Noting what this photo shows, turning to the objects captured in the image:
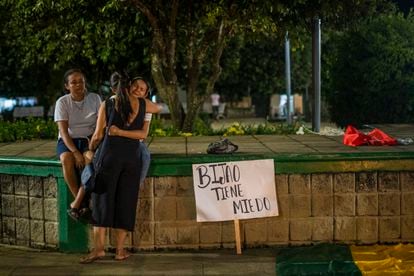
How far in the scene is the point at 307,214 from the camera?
6.39 metres

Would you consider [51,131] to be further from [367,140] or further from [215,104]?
[215,104]

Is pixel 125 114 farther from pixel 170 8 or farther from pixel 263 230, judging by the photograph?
pixel 170 8

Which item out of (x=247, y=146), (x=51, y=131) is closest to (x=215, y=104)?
(x=51, y=131)

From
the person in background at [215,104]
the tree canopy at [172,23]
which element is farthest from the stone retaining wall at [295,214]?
the person in background at [215,104]

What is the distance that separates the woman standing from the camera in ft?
18.7

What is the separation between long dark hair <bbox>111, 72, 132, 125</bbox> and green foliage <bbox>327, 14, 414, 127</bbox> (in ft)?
29.4

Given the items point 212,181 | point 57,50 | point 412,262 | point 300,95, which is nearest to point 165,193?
point 212,181

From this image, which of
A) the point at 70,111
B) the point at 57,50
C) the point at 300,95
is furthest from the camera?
the point at 300,95

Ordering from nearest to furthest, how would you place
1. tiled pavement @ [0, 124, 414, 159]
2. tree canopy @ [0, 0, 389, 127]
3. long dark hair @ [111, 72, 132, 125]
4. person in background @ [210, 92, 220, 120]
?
1. long dark hair @ [111, 72, 132, 125]
2. tiled pavement @ [0, 124, 414, 159]
3. tree canopy @ [0, 0, 389, 127]
4. person in background @ [210, 92, 220, 120]

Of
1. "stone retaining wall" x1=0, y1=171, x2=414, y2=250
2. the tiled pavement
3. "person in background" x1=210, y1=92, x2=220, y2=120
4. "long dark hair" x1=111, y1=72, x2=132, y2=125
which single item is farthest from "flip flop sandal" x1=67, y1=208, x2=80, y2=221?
"person in background" x1=210, y1=92, x2=220, y2=120

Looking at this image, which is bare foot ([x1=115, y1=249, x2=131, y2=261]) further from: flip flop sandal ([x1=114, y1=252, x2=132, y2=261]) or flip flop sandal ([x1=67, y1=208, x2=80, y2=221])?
flip flop sandal ([x1=67, y1=208, x2=80, y2=221])

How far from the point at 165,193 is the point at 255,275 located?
1.34 metres

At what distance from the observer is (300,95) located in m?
41.0

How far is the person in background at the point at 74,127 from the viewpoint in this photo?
5969 mm
